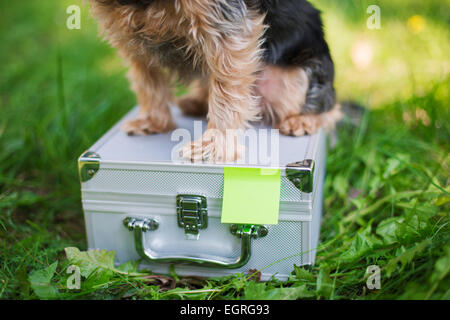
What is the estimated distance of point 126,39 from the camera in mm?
1332

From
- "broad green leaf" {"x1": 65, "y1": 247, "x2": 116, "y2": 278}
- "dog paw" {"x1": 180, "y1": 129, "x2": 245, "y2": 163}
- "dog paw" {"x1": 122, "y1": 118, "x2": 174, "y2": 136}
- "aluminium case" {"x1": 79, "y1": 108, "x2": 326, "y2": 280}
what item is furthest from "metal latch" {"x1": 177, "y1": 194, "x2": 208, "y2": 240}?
"dog paw" {"x1": 122, "y1": 118, "x2": 174, "y2": 136}

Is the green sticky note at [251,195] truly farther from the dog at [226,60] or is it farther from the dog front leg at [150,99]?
the dog front leg at [150,99]

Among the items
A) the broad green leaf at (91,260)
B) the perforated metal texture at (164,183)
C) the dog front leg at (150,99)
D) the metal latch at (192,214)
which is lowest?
the broad green leaf at (91,260)

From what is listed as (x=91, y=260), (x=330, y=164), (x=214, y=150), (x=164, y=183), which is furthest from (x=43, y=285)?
(x=330, y=164)

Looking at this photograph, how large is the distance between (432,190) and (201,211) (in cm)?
79

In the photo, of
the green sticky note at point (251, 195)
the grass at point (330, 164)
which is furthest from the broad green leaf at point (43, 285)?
the green sticky note at point (251, 195)

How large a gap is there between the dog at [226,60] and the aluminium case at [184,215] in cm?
11

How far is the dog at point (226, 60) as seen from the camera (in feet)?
4.01

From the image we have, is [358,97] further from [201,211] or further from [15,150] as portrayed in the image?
[15,150]

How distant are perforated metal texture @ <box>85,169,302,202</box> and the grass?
0.20 metres

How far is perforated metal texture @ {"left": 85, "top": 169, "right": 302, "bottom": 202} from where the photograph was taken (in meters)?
1.20

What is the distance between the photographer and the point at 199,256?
1.29 metres

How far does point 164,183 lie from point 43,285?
16.0 inches

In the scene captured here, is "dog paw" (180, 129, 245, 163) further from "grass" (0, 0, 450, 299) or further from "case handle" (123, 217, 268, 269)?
"grass" (0, 0, 450, 299)
